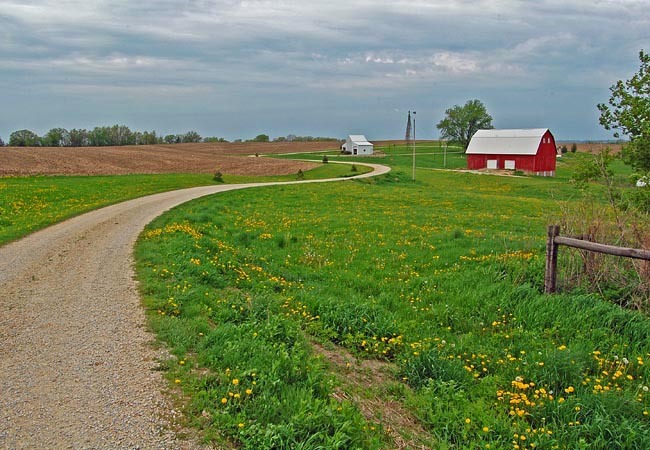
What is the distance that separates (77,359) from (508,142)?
73.5 metres

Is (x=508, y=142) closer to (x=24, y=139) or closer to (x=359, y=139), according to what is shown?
(x=359, y=139)

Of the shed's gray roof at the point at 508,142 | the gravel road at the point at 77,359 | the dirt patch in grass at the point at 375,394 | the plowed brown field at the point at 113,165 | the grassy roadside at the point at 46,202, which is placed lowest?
the dirt patch in grass at the point at 375,394

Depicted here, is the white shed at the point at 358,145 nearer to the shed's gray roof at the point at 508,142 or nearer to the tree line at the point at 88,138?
the shed's gray roof at the point at 508,142

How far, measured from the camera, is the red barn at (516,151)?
67.2m

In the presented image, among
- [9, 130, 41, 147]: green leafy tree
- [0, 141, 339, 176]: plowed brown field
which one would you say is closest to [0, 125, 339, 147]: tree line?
[9, 130, 41, 147]: green leafy tree

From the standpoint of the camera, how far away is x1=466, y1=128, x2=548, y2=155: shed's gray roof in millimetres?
A: 67875

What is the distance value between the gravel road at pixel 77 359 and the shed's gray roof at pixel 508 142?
6750 centimetres

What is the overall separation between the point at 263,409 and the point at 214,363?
1.19 metres

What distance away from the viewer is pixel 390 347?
7.27 metres

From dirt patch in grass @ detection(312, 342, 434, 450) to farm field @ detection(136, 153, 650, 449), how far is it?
0.08ft

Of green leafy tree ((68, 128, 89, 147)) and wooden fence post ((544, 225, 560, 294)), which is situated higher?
green leafy tree ((68, 128, 89, 147))

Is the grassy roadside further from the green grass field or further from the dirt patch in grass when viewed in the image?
the dirt patch in grass

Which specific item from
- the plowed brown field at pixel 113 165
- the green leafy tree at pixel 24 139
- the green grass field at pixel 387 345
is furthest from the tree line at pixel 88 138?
the green grass field at pixel 387 345

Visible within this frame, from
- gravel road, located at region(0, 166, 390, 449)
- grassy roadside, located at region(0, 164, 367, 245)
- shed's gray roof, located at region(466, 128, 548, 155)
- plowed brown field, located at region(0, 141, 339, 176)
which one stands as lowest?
gravel road, located at region(0, 166, 390, 449)
